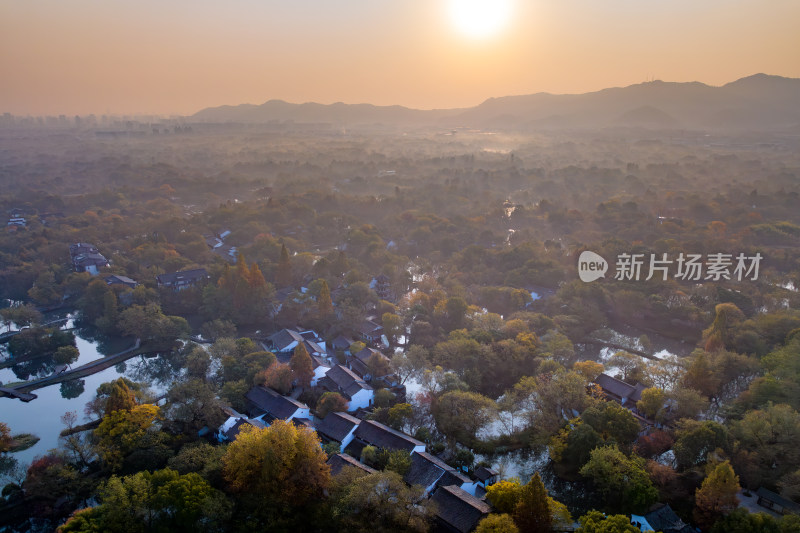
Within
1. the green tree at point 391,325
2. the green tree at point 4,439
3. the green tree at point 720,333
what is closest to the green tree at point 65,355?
the green tree at point 4,439

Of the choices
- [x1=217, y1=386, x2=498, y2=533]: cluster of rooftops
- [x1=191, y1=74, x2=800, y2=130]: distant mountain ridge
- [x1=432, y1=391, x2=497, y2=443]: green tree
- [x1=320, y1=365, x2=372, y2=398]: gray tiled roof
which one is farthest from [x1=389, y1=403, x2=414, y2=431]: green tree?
[x1=191, y1=74, x2=800, y2=130]: distant mountain ridge

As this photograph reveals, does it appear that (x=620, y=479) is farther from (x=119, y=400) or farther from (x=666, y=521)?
(x=119, y=400)

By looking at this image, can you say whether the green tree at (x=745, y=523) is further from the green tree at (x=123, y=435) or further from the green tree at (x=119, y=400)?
the green tree at (x=119, y=400)

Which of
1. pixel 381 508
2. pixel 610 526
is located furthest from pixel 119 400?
pixel 610 526

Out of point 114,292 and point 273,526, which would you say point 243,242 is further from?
point 273,526

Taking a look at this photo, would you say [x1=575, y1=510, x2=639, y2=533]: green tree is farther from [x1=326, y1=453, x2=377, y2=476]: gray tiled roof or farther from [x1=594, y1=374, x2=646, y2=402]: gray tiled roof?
[x1=594, y1=374, x2=646, y2=402]: gray tiled roof

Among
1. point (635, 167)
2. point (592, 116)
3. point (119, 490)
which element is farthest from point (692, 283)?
point (592, 116)
